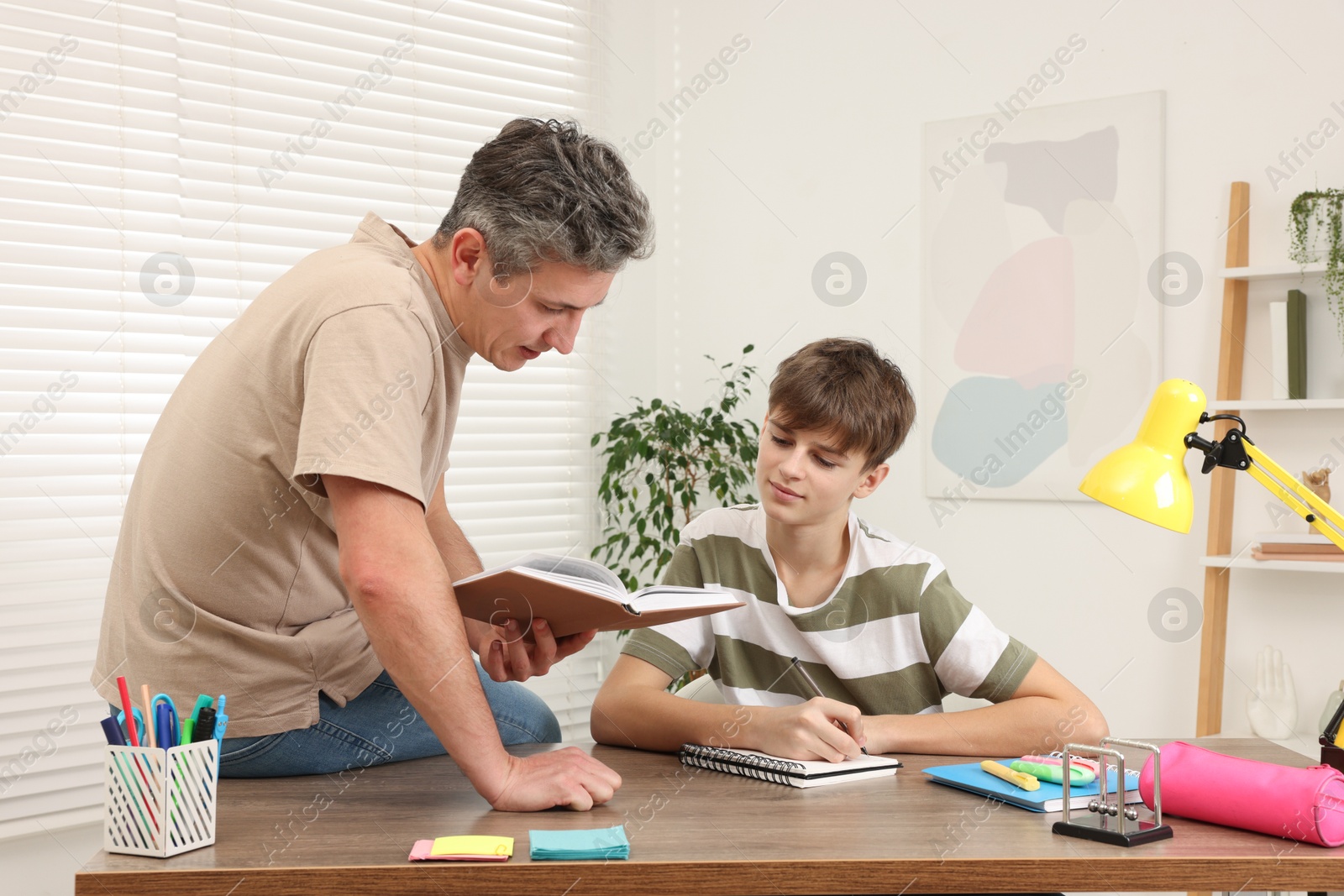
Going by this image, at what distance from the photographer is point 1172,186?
3.08 metres

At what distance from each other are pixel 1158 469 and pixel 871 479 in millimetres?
638

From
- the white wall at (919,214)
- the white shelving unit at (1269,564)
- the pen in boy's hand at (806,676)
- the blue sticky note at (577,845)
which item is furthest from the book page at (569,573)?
the white wall at (919,214)

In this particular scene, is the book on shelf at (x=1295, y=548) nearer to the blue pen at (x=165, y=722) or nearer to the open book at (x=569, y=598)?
the open book at (x=569, y=598)

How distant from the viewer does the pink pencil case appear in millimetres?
1114

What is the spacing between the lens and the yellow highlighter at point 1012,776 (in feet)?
4.21

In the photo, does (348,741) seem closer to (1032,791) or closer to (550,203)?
(550,203)

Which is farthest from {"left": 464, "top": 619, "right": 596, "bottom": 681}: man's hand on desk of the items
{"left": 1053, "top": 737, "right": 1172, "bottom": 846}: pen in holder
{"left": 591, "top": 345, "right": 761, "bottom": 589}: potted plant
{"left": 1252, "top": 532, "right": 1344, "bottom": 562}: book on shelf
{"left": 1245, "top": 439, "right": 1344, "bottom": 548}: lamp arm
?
{"left": 1252, "top": 532, "right": 1344, "bottom": 562}: book on shelf

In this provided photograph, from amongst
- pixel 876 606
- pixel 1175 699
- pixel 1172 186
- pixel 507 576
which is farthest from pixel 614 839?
pixel 1172 186

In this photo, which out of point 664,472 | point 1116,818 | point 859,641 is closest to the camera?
point 1116,818

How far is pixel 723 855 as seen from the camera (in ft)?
3.50

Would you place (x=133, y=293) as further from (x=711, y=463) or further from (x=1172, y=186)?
(x=1172, y=186)

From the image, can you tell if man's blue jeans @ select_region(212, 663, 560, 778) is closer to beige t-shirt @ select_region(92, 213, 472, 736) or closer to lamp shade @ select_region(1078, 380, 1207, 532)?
beige t-shirt @ select_region(92, 213, 472, 736)

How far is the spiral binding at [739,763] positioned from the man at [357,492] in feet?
0.66

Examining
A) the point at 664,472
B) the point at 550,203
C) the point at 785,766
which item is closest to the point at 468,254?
the point at 550,203
